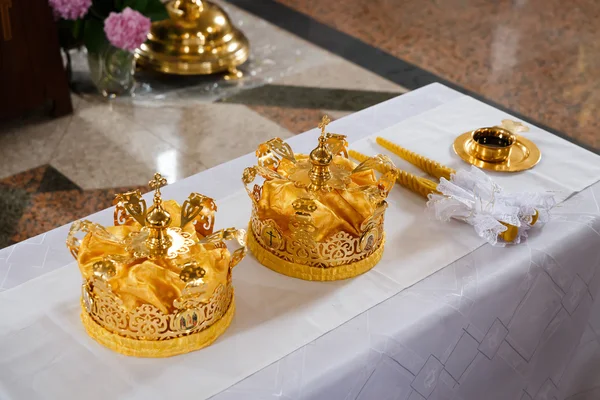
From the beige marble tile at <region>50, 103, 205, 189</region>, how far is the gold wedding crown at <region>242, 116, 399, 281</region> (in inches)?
56.1

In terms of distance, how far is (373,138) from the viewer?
6.30ft

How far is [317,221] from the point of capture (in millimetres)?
1412

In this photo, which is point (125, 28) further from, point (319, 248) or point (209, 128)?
point (319, 248)

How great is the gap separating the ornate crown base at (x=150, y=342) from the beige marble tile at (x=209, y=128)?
1.70 meters

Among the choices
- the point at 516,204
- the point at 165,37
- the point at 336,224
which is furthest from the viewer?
the point at 165,37

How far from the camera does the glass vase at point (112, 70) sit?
3.23m

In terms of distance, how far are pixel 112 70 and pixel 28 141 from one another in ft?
1.50

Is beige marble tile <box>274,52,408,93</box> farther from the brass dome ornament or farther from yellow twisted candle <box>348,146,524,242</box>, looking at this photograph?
yellow twisted candle <box>348,146,524,242</box>

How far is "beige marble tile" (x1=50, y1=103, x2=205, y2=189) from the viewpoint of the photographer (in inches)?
113

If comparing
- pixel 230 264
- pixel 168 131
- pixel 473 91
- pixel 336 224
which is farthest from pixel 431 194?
pixel 473 91

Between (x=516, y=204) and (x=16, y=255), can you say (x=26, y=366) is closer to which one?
(x=16, y=255)

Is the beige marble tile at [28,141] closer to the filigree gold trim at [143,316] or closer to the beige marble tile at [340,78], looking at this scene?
the beige marble tile at [340,78]

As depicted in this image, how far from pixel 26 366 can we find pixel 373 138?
3.18ft

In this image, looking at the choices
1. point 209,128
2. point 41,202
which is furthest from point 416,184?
point 209,128
